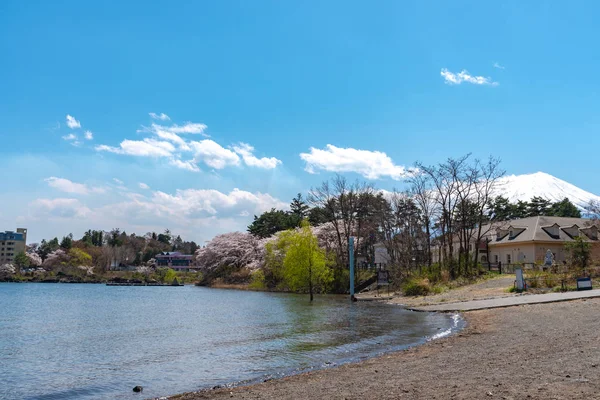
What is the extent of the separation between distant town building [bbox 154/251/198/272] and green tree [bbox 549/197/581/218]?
357ft

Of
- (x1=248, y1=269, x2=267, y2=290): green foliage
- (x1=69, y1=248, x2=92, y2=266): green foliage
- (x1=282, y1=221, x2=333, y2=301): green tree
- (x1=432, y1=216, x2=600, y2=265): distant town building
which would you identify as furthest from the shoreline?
(x1=69, y1=248, x2=92, y2=266): green foliage

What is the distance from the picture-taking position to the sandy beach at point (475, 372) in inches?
280

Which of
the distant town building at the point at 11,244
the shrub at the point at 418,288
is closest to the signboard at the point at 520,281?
the shrub at the point at 418,288

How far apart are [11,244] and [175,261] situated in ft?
163

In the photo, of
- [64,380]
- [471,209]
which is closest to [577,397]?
[64,380]

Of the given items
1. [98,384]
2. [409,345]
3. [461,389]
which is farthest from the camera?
[409,345]

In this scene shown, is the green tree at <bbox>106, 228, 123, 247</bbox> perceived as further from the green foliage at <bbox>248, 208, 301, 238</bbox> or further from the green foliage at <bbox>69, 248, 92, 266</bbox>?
the green foliage at <bbox>248, 208, 301, 238</bbox>

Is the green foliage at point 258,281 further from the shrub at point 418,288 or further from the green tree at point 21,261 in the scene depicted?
the green tree at point 21,261

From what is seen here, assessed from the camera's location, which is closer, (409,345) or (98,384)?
(98,384)

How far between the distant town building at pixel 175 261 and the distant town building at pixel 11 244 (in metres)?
40.3

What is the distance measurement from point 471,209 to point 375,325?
112 ft

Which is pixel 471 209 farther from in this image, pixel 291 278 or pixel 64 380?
pixel 64 380

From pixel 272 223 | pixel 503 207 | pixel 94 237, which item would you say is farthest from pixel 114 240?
pixel 503 207

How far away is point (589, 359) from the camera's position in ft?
28.3
